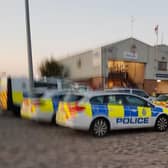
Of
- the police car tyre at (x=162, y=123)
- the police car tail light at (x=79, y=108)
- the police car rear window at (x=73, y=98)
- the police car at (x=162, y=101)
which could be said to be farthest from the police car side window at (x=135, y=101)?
the police car at (x=162, y=101)

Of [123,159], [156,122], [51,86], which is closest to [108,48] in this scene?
[51,86]

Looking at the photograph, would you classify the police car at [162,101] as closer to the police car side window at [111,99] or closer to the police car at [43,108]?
the police car side window at [111,99]

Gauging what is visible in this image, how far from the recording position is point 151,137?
8.41 metres

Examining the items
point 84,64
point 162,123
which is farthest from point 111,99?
point 84,64

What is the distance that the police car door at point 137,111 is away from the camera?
8938 mm

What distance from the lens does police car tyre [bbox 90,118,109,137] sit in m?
8.31

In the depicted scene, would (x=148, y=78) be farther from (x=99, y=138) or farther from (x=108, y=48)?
(x=99, y=138)

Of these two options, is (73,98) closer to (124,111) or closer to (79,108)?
(79,108)

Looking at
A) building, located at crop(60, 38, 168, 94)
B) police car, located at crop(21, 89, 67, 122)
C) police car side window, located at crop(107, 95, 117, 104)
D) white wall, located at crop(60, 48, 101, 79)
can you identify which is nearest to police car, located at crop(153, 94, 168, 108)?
police car side window, located at crop(107, 95, 117, 104)

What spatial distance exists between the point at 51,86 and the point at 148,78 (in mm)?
21720

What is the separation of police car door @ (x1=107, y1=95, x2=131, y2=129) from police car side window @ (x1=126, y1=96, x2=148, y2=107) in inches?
11.5

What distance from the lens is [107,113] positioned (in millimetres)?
8516

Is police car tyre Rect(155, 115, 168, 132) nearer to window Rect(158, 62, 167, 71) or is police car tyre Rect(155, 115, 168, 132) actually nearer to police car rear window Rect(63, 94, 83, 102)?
police car rear window Rect(63, 94, 83, 102)

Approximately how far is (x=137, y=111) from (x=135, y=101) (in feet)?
1.21
